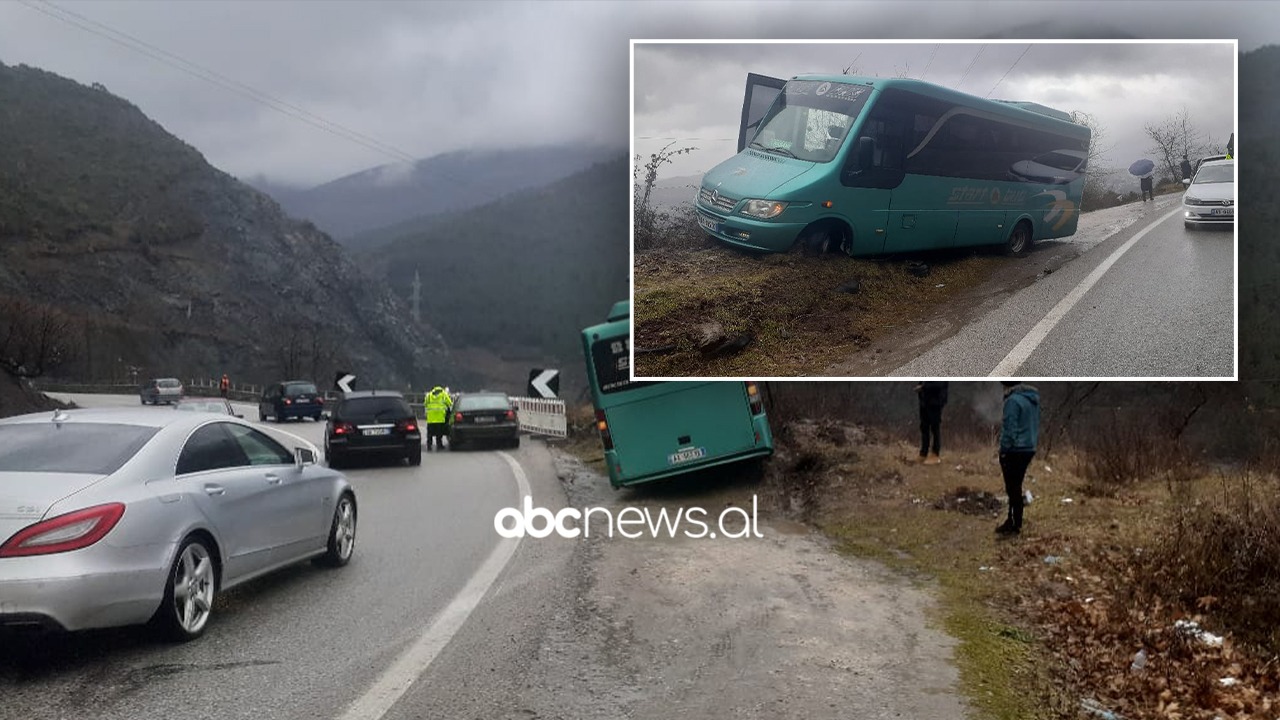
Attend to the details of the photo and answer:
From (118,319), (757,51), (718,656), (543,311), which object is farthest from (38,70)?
(543,311)

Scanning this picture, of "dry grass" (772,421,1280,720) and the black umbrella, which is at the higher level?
the black umbrella

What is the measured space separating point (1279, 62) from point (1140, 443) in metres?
4.76

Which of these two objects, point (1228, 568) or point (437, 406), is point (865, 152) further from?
point (437, 406)

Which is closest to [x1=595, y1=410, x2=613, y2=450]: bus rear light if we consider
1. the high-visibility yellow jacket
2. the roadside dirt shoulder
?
the roadside dirt shoulder

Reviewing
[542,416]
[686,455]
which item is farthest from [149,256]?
[686,455]

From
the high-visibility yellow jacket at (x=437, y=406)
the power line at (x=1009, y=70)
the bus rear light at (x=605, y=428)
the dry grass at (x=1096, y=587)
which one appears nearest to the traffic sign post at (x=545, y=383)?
the high-visibility yellow jacket at (x=437, y=406)

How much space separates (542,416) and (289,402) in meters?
9.61

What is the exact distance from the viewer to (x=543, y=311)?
123500 millimetres

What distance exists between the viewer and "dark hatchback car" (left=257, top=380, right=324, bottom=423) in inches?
1282

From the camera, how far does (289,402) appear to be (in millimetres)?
32656

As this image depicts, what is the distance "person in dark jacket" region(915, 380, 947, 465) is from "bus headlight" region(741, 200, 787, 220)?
15.8 ft

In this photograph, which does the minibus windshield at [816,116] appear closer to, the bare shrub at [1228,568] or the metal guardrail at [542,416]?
the bare shrub at [1228,568]

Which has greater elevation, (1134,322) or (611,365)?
(1134,322)

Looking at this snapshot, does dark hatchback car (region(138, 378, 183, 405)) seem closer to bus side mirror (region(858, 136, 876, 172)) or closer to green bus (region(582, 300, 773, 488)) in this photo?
green bus (region(582, 300, 773, 488))
